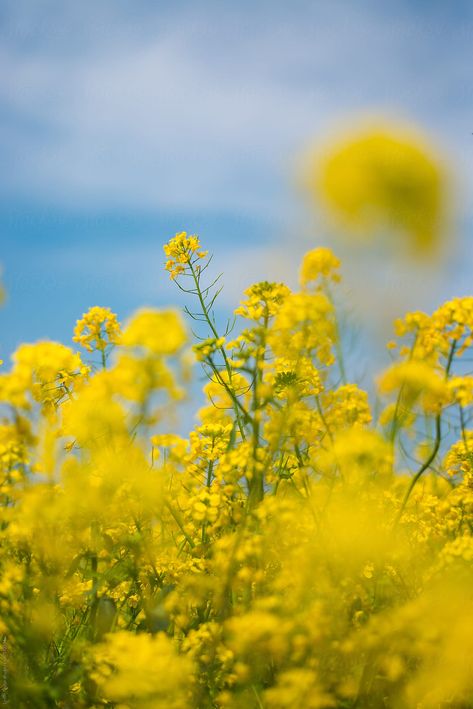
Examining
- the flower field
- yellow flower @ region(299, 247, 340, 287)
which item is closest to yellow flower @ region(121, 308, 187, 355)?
the flower field

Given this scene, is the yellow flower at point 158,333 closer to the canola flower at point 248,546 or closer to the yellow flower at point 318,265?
the canola flower at point 248,546

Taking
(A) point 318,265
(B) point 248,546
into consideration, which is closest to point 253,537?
(B) point 248,546

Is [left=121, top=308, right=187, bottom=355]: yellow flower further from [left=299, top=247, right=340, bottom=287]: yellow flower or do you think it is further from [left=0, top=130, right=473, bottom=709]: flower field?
[left=299, top=247, right=340, bottom=287]: yellow flower

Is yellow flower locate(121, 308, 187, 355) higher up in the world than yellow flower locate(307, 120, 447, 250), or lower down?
lower down

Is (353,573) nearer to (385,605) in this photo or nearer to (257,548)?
(385,605)

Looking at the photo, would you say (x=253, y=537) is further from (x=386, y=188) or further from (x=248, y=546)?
(x=386, y=188)

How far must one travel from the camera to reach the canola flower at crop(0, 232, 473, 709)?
2057 millimetres

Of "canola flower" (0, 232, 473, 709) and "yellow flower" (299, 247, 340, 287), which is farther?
"yellow flower" (299, 247, 340, 287)

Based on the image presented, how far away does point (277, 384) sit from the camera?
2.74 m

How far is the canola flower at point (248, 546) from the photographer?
6.75 ft

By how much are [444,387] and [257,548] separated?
776 mm

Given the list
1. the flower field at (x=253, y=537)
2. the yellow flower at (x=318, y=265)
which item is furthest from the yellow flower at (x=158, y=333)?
the yellow flower at (x=318, y=265)

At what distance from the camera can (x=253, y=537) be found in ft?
7.00

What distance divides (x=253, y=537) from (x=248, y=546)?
86mm
